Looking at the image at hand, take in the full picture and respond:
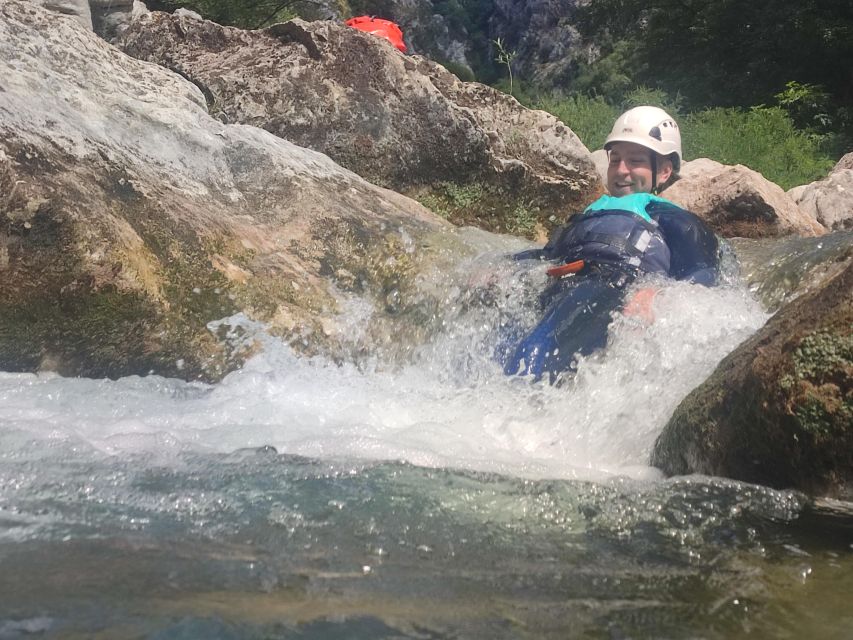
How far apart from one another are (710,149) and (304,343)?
21.6ft

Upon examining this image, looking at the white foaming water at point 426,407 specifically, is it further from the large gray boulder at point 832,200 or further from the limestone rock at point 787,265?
the large gray boulder at point 832,200

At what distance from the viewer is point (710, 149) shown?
945 centimetres

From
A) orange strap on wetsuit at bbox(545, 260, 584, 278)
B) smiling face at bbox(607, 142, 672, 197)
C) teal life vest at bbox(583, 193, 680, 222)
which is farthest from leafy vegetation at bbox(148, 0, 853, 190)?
orange strap on wetsuit at bbox(545, 260, 584, 278)

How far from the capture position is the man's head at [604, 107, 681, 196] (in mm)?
5371

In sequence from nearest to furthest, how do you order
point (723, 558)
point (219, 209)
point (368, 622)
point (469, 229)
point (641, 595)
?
point (368, 622) → point (641, 595) → point (723, 558) → point (219, 209) → point (469, 229)

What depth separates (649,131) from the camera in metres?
5.36

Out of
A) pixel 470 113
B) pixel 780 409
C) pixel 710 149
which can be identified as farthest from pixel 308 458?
pixel 710 149

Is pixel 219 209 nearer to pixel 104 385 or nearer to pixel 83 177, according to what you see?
pixel 83 177

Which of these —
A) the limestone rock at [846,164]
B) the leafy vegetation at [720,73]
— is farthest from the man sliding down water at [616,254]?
the limestone rock at [846,164]

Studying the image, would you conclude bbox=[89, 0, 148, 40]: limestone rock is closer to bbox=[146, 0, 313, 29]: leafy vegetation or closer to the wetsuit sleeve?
bbox=[146, 0, 313, 29]: leafy vegetation

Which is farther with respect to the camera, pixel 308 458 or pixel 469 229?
pixel 469 229

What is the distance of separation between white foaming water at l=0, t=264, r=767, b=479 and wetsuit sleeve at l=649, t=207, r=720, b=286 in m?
0.21

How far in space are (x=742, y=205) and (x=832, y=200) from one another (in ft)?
4.72

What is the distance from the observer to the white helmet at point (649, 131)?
5359 millimetres
